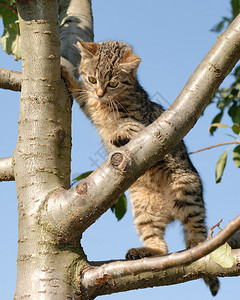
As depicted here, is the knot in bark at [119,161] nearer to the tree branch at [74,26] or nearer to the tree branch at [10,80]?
the tree branch at [10,80]

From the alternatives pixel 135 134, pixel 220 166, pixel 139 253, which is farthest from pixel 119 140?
pixel 220 166

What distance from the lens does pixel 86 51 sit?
396 cm

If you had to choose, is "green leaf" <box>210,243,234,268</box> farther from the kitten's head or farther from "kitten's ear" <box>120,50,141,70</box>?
"kitten's ear" <box>120,50,141,70</box>

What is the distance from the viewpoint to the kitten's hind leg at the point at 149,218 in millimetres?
3666

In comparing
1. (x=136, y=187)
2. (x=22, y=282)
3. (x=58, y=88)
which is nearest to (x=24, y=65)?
(x=58, y=88)

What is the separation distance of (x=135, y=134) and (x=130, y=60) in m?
0.86

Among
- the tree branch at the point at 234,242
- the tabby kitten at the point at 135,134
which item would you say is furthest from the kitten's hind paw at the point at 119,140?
the tree branch at the point at 234,242

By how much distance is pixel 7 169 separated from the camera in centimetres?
270

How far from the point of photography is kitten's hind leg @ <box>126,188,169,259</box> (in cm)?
367

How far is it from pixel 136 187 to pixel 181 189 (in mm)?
468

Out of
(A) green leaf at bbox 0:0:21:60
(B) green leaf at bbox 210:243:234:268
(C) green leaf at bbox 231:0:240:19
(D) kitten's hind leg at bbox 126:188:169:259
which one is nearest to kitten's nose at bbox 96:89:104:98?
(A) green leaf at bbox 0:0:21:60

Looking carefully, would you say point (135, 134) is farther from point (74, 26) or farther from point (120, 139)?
point (74, 26)

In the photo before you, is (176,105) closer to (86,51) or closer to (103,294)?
(103,294)

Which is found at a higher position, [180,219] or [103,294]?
[180,219]
